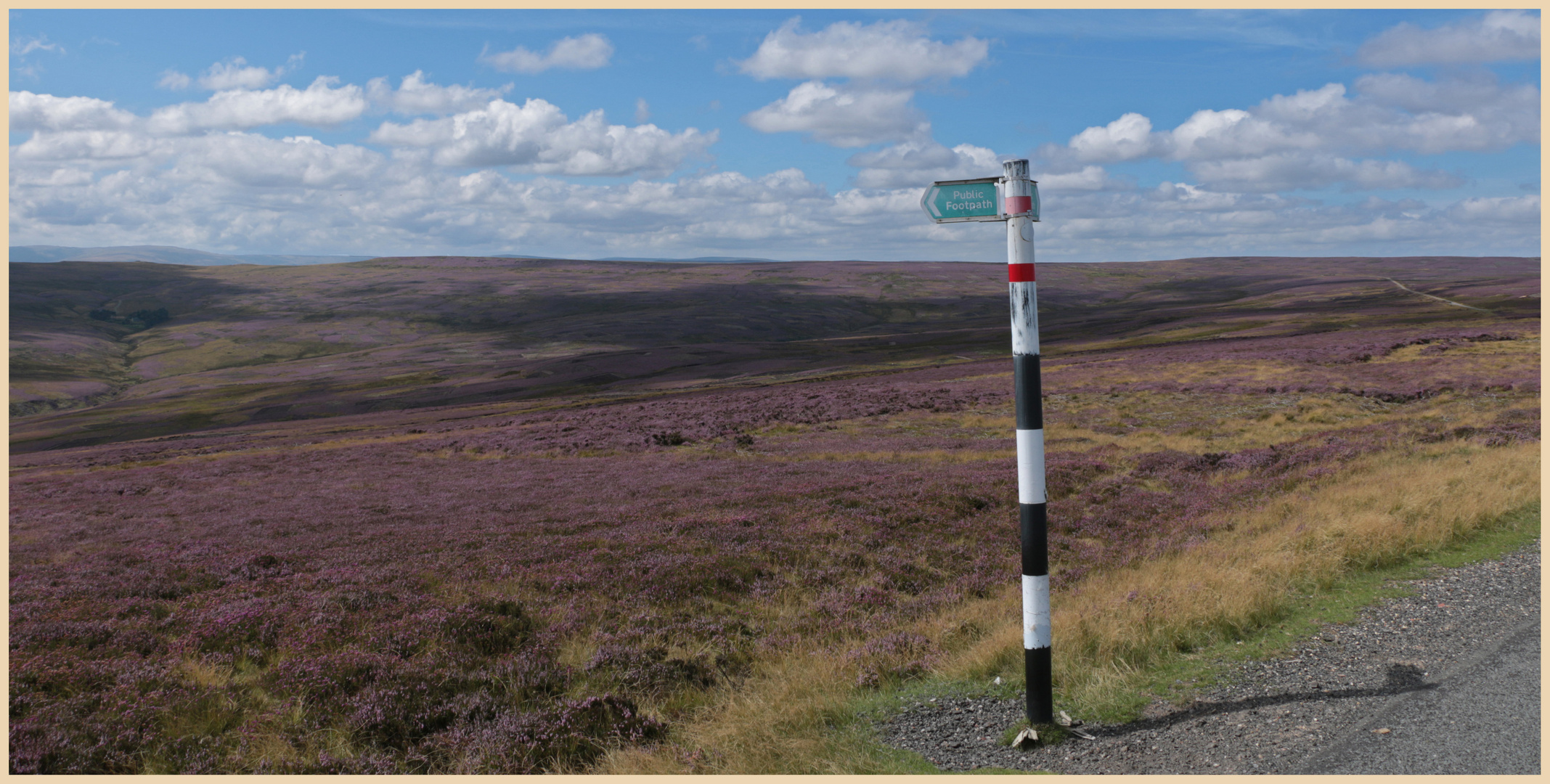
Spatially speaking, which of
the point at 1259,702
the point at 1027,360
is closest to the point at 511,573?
the point at 1027,360

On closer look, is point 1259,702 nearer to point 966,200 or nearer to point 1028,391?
point 1028,391

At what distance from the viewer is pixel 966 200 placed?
6.83 metres

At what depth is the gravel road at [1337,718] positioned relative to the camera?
5871mm

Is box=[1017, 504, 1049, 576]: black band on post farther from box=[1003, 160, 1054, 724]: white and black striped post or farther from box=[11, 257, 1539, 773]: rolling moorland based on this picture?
box=[11, 257, 1539, 773]: rolling moorland

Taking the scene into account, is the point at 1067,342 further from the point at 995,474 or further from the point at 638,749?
the point at 638,749

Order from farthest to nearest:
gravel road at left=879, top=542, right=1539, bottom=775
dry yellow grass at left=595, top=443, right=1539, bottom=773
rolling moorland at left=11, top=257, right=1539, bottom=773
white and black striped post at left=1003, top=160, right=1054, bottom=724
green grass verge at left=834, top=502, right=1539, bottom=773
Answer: rolling moorland at left=11, top=257, right=1539, bottom=773 < dry yellow grass at left=595, top=443, right=1539, bottom=773 < green grass verge at left=834, top=502, right=1539, bottom=773 < white and black striped post at left=1003, top=160, right=1054, bottom=724 < gravel road at left=879, top=542, right=1539, bottom=775

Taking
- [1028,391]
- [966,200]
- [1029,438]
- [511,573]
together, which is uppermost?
[966,200]

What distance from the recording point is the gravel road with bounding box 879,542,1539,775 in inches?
231

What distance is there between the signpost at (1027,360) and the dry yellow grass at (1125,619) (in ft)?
2.49

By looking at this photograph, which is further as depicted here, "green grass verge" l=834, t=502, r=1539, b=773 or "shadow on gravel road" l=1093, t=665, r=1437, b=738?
"green grass verge" l=834, t=502, r=1539, b=773

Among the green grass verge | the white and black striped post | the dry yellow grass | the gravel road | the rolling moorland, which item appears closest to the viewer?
the gravel road

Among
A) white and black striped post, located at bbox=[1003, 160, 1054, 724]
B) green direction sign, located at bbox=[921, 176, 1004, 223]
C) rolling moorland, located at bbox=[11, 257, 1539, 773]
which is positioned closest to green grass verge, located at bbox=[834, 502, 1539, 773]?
rolling moorland, located at bbox=[11, 257, 1539, 773]

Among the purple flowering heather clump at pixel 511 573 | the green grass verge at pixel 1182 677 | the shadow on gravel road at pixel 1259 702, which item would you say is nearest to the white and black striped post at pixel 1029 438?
the green grass verge at pixel 1182 677

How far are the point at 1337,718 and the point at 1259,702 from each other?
59 cm
